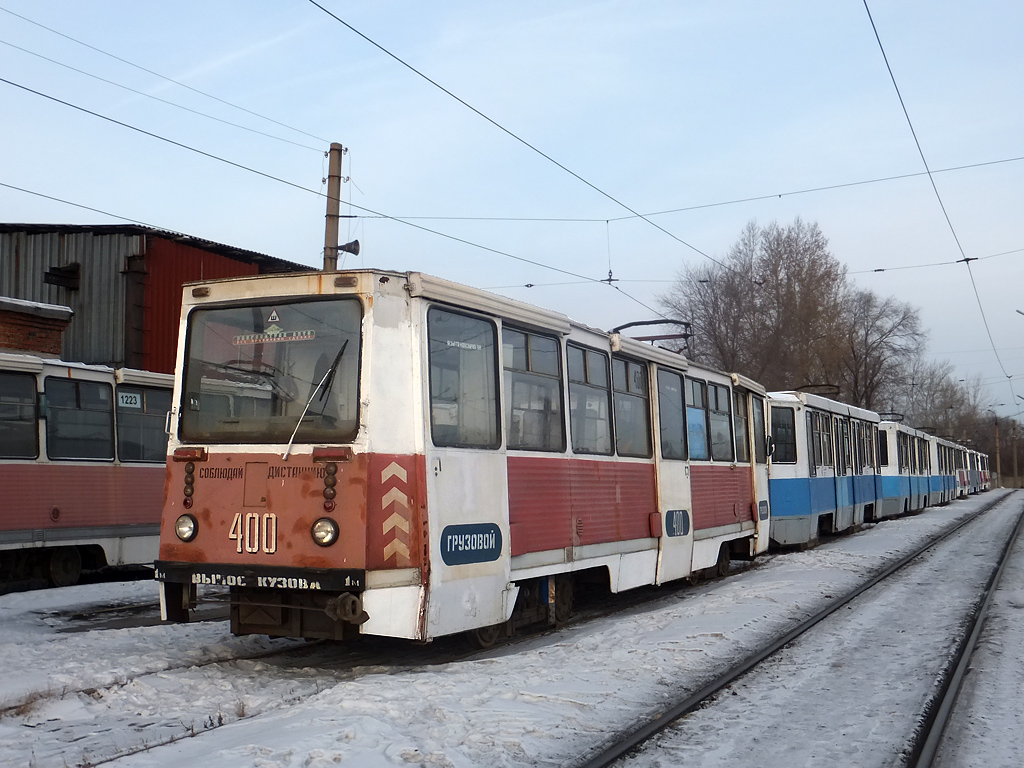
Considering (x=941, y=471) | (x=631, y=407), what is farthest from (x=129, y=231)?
(x=941, y=471)

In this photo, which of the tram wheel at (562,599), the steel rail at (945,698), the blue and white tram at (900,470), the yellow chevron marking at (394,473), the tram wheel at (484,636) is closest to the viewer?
the steel rail at (945,698)

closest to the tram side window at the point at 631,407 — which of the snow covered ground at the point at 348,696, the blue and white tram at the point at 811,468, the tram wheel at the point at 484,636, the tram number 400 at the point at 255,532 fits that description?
the snow covered ground at the point at 348,696

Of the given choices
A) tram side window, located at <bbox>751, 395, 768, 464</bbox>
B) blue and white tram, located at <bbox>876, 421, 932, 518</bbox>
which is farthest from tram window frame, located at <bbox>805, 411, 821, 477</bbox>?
blue and white tram, located at <bbox>876, 421, 932, 518</bbox>

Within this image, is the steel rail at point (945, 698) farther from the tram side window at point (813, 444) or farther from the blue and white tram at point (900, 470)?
the blue and white tram at point (900, 470)

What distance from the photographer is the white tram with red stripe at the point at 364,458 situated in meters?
6.87

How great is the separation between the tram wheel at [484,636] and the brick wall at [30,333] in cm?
1081

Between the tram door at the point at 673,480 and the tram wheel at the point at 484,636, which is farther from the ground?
the tram door at the point at 673,480

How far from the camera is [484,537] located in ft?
25.3

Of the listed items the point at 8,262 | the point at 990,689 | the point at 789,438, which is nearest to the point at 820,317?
the point at 789,438

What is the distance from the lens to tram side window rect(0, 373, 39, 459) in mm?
Answer: 12133

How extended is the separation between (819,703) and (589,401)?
13.0ft

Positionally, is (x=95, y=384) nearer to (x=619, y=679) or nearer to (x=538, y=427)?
(x=538, y=427)

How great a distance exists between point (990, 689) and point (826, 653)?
1474 millimetres

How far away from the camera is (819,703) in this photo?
21.1ft
